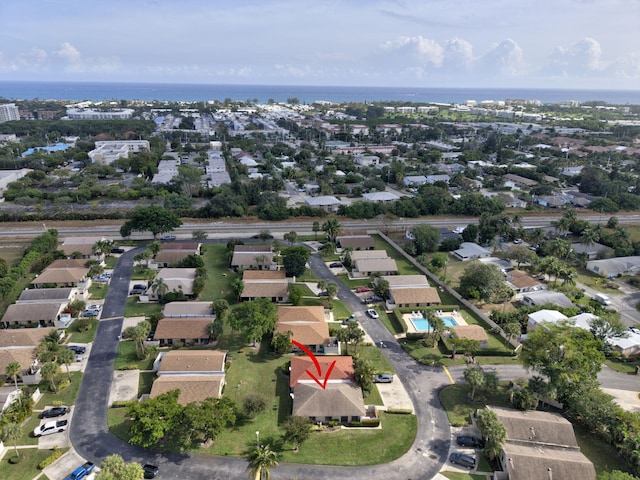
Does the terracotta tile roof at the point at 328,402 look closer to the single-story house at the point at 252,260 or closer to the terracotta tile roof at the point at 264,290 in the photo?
the terracotta tile roof at the point at 264,290

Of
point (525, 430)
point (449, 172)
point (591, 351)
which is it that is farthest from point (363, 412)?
point (449, 172)

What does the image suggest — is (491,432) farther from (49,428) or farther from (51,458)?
(49,428)

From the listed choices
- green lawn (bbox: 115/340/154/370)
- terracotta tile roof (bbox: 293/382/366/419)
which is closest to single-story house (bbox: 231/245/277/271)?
green lawn (bbox: 115/340/154/370)

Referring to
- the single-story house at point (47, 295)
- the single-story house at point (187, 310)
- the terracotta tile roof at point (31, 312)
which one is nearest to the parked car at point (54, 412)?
the single-story house at point (187, 310)

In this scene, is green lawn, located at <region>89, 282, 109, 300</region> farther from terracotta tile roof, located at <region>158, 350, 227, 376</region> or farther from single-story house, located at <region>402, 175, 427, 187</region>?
Answer: single-story house, located at <region>402, 175, 427, 187</region>

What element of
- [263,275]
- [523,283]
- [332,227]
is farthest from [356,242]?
[523,283]
